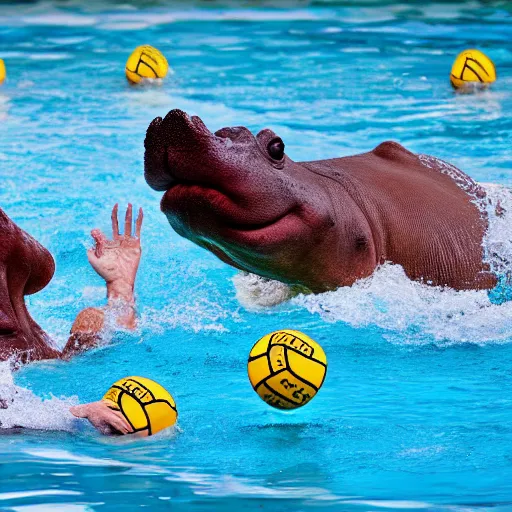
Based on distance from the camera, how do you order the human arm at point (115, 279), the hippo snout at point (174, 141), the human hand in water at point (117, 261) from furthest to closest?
the human hand in water at point (117, 261)
the human arm at point (115, 279)
the hippo snout at point (174, 141)

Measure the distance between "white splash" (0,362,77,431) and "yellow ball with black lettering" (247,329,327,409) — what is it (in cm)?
74

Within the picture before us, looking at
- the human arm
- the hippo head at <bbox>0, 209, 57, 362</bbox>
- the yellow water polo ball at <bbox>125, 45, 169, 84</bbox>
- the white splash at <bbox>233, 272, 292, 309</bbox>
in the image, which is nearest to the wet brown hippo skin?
the white splash at <bbox>233, 272, 292, 309</bbox>

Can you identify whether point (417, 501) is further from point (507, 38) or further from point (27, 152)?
point (507, 38)

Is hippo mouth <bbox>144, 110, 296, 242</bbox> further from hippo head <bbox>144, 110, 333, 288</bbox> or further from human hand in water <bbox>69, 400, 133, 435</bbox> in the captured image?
human hand in water <bbox>69, 400, 133, 435</bbox>

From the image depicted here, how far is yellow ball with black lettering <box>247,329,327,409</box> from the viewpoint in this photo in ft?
13.1

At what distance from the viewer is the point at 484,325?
4.94m

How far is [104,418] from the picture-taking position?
12.3ft

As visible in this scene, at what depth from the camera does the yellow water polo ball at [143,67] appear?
10.4 m

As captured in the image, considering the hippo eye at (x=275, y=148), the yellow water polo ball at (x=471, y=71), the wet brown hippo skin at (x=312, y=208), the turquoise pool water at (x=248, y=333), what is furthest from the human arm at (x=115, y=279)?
the yellow water polo ball at (x=471, y=71)

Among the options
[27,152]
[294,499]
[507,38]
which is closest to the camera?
[294,499]

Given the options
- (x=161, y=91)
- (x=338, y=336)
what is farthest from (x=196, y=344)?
(x=161, y=91)

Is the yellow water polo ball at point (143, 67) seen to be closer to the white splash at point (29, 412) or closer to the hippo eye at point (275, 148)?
the hippo eye at point (275, 148)

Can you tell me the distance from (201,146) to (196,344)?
51.0 inches

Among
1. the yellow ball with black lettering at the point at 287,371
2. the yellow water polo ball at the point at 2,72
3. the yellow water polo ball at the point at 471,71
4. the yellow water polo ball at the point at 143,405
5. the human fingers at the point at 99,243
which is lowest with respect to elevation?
the yellow water polo ball at the point at 143,405
